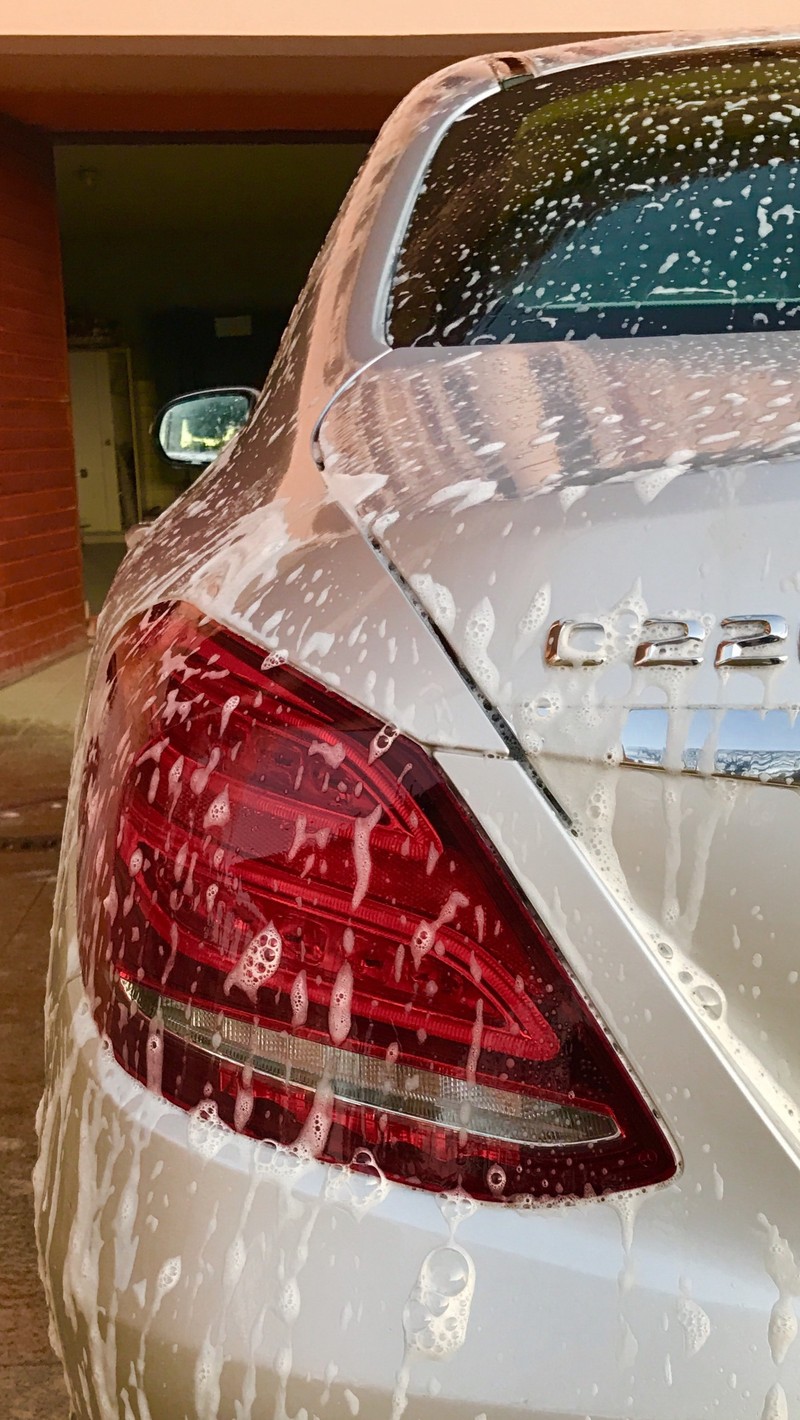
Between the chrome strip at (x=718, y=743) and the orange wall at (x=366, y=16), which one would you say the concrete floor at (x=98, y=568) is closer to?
the orange wall at (x=366, y=16)

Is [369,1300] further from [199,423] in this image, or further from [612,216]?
[199,423]

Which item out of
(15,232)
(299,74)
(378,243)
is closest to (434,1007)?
(378,243)

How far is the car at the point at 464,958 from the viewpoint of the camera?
68cm

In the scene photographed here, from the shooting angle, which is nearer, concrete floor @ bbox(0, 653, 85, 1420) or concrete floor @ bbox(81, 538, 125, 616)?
concrete floor @ bbox(0, 653, 85, 1420)

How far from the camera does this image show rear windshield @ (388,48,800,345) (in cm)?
130

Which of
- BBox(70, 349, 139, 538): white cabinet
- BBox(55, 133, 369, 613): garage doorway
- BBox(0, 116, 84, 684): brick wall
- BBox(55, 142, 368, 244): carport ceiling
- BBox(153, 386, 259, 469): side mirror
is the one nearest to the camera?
BBox(153, 386, 259, 469): side mirror

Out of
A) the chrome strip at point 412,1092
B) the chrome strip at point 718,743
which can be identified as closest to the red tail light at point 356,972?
the chrome strip at point 412,1092

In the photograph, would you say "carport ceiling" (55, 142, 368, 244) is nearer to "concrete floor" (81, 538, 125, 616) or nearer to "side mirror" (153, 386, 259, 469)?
"concrete floor" (81, 538, 125, 616)

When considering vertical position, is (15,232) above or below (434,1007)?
above

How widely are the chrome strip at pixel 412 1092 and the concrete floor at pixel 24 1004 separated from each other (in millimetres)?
1157

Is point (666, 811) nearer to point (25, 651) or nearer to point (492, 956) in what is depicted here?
point (492, 956)

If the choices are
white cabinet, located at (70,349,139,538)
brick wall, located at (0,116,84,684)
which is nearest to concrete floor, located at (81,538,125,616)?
brick wall, located at (0,116,84,684)

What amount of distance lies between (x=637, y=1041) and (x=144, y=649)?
511mm

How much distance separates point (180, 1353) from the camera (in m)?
0.75
